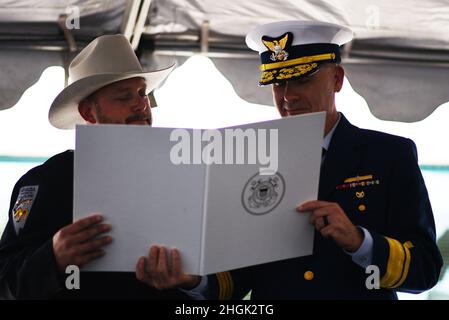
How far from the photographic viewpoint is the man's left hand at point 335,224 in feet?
5.20

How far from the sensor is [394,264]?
1646 mm

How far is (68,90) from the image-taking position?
212 centimetres

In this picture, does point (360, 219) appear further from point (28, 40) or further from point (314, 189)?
point (28, 40)

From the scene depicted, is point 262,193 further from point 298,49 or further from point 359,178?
point 298,49

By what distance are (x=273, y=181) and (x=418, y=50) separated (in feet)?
6.17

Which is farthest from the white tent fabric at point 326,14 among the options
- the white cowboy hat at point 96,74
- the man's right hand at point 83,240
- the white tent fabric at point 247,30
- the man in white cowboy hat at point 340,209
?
the man's right hand at point 83,240

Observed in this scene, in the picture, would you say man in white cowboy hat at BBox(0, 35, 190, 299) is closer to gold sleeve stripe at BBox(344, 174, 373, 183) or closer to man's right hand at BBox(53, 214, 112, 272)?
man's right hand at BBox(53, 214, 112, 272)

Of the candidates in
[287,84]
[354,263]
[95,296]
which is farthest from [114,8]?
[354,263]

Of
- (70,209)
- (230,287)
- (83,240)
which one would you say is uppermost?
(70,209)

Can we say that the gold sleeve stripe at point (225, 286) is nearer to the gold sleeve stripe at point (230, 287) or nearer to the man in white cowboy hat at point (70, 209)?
the gold sleeve stripe at point (230, 287)

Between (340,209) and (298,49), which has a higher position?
(298,49)

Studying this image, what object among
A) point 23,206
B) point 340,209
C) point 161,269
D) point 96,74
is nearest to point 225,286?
point 161,269

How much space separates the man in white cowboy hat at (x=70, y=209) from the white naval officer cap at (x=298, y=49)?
1.38ft

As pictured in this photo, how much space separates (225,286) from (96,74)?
2.63 feet
